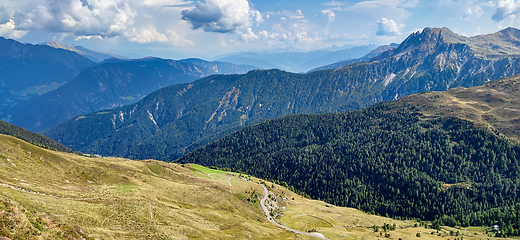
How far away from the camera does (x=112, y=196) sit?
82.8 m

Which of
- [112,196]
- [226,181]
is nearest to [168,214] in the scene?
[112,196]

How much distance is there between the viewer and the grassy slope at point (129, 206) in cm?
5809

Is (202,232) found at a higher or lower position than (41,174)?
lower

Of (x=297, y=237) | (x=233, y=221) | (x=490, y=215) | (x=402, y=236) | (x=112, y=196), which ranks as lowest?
(x=490, y=215)

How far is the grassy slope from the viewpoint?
58.1m

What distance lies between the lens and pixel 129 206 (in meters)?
75.6

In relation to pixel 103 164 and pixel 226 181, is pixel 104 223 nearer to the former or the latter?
pixel 103 164

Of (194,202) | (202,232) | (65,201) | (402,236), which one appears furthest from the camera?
(402,236)

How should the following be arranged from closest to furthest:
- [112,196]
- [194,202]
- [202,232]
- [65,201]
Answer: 1. [65,201]
2. [202,232]
3. [112,196]
4. [194,202]

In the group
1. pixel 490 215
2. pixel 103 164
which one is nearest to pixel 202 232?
pixel 103 164

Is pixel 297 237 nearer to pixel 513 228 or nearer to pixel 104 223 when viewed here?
pixel 104 223

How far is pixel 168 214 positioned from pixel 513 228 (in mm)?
187617

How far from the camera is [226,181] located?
175625 millimetres

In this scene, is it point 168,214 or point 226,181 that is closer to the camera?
point 168,214
